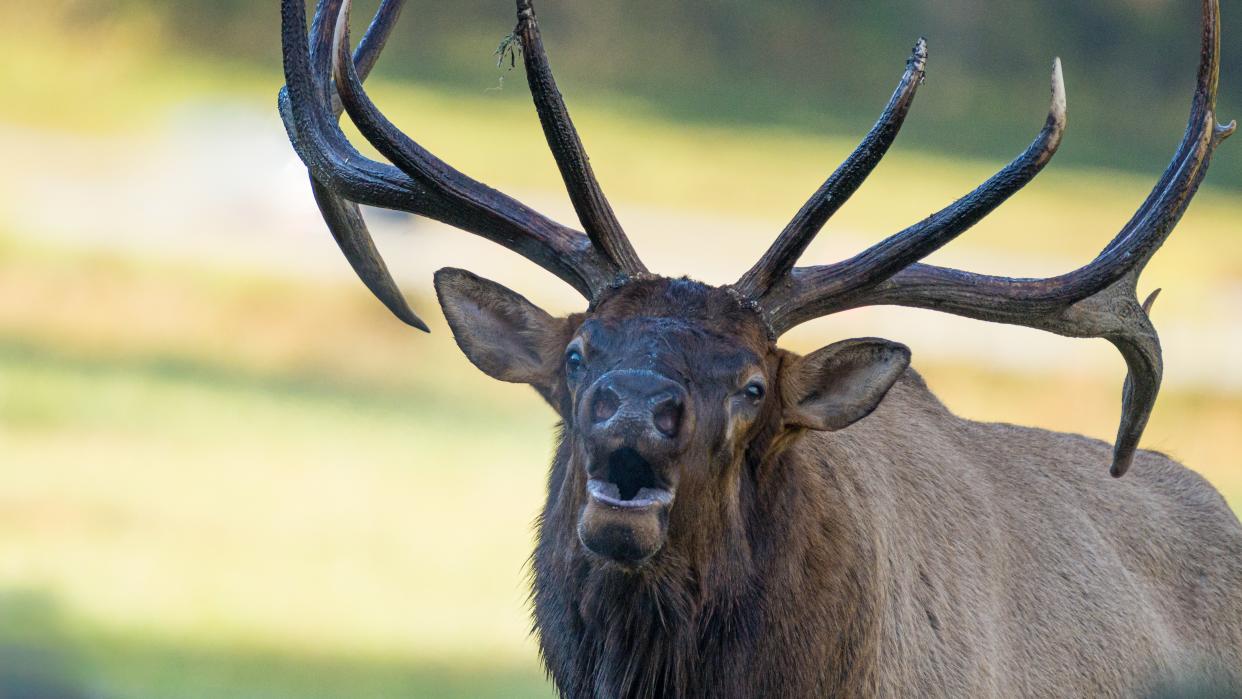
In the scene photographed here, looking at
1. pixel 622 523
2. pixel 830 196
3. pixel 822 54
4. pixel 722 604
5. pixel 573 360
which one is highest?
pixel 822 54

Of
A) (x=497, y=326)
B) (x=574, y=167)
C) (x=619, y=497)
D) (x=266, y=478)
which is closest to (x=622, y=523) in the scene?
(x=619, y=497)

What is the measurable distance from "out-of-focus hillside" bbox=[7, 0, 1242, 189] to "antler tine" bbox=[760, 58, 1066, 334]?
15.1m

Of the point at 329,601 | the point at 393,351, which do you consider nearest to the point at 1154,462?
the point at 329,601

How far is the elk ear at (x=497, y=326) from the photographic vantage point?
5.16 m

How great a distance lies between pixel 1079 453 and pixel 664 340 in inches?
107

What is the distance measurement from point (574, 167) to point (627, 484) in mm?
1054

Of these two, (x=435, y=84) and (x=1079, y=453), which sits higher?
(x=435, y=84)

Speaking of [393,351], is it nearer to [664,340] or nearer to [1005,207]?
[1005,207]

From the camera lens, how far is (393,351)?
1470cm

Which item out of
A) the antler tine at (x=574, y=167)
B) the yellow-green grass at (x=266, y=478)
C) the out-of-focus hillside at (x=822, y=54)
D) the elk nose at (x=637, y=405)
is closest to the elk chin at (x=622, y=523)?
the elk nose at (x=637, y=405)

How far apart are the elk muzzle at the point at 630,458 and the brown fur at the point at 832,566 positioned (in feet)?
0.34

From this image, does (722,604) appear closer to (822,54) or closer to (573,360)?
(573,360)

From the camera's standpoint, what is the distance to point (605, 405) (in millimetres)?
4438

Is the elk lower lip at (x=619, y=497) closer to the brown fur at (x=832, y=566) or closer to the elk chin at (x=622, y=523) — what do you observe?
the elk chin at (x=622, y=523)
